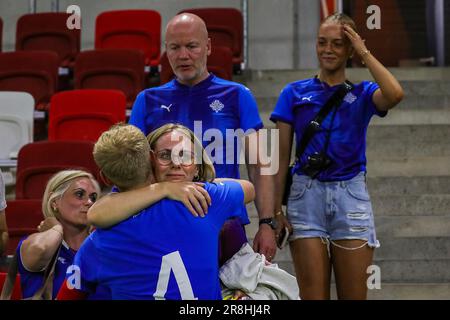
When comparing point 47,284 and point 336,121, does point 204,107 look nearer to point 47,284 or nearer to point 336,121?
point 336,121

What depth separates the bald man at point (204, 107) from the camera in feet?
9.00

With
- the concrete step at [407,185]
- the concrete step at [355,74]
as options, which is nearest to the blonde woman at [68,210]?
the concrete step at [407,185]

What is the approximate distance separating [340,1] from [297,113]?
3923mm

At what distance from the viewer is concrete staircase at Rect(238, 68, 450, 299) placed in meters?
4.24

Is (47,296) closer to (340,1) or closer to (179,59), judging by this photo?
(179,59)

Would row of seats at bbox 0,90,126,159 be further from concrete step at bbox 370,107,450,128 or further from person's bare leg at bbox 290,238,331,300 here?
person's bare leg at bbox 290,238,331,300

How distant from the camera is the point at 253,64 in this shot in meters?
6.89

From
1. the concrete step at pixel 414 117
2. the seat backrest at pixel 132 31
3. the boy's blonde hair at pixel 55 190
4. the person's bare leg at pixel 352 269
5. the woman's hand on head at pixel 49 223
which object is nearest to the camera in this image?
the woman's hand on head at pixel 49 223

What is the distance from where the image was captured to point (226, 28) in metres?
6.05

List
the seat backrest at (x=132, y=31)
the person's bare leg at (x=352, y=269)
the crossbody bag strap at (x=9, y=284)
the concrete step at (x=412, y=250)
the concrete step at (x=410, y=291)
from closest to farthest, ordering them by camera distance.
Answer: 1. the crossbody bag strap at (x=9, y=284)
2. the person's bare leg at (x=352, y=269)
3. the concrete step at (x=410, y=291)
4. the concrete step at (x=412, y=250)
5. the seat backrest at (x=132, y=31)

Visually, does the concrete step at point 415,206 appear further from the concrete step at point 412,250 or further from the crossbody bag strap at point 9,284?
the crossbody bag strap at point 9,284

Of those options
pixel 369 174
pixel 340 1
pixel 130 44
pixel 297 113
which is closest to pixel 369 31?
pixel 340 1

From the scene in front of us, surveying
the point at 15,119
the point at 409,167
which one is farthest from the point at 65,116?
the point at 409,167

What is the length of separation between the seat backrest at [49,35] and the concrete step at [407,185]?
8.70 feet
